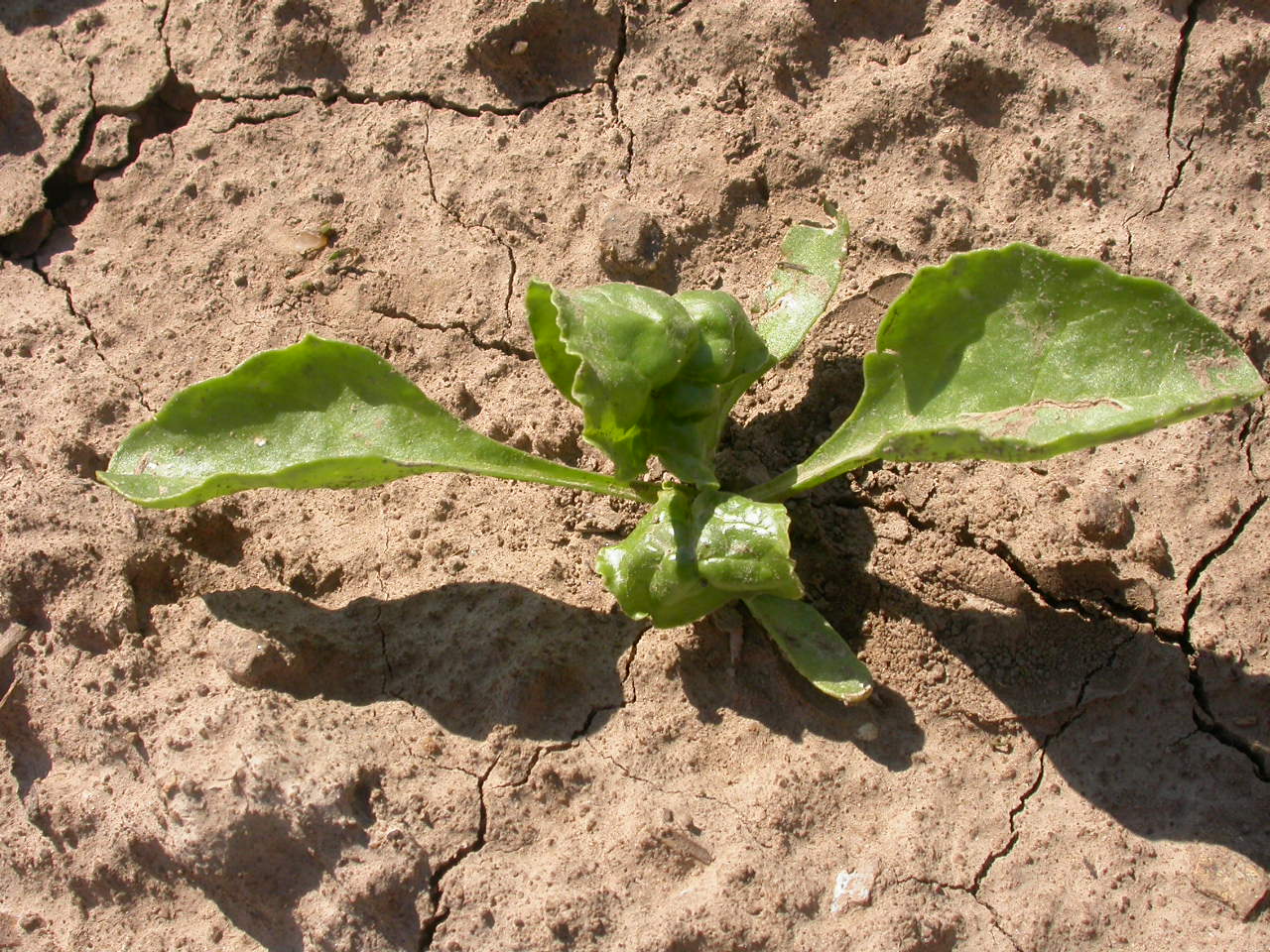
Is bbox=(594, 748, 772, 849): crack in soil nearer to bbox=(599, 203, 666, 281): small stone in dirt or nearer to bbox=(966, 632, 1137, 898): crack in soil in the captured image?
bbox=(966, 632, 1137, 898): crack in soil

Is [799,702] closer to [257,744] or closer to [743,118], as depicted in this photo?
[257,744]

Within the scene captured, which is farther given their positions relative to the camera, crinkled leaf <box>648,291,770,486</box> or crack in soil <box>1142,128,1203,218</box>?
crack in soil <box>1142,128,1203,218</box>

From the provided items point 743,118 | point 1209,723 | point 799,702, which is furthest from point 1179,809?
point 743,118

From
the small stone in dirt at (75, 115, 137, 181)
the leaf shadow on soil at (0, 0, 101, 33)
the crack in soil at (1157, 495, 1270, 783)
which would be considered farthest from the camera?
the leaf shadow on soil at (0, 0, 101, 33)

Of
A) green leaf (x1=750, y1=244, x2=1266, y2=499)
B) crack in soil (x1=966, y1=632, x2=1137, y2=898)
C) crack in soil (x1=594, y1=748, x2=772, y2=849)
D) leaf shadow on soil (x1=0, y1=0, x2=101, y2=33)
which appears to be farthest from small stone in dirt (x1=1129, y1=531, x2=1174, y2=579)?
leaf shadow on soil (x1=0, y1=0, x2=101, y2=33)

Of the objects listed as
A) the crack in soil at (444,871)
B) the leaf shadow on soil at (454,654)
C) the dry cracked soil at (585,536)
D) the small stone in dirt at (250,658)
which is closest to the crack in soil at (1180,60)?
the dry cracked soil at (585,536)

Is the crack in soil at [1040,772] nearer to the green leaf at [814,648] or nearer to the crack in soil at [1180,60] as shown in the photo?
the green leaf at [814,648]
